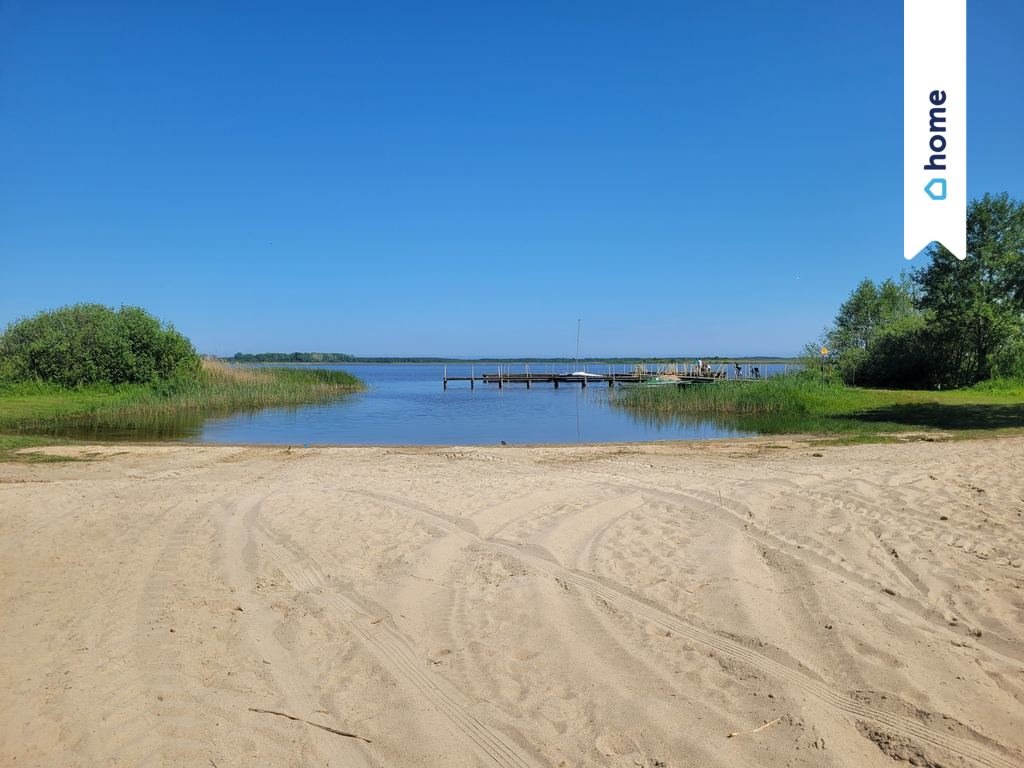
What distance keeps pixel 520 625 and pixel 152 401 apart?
28446mm

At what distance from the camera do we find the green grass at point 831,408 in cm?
1938

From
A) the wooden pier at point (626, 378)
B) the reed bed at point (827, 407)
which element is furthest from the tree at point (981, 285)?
the wooden pier at point (626, 378)

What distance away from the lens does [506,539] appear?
6547mm

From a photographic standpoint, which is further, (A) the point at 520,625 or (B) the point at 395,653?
(A) the point at 520,625

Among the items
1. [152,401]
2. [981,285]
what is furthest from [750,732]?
[981,285]

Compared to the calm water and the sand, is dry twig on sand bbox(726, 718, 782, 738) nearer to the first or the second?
the sand

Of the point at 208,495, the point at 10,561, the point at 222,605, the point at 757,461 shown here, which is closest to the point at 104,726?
the point at 222,605

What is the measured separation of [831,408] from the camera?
25.3 meters

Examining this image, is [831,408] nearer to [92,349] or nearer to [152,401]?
[152,401]

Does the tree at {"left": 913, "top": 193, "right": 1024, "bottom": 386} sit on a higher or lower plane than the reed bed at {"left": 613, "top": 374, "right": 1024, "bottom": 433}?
higher

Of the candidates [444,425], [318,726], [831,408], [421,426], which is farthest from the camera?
[444,425]

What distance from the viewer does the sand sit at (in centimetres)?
338

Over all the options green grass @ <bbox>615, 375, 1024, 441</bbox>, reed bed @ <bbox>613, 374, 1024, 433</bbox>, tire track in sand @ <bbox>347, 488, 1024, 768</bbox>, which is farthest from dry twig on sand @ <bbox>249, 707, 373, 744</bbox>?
reed bed @ <bbox>613, 374, 1024, 433</bbox>

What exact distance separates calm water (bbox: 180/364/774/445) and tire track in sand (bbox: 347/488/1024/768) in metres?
15.0
